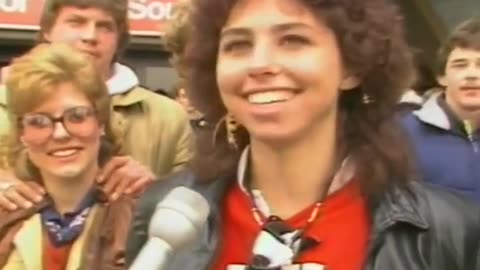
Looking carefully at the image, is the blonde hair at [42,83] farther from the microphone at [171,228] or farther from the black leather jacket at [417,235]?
the microphone at [171,228]

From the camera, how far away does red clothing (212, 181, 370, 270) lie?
1.95 metres

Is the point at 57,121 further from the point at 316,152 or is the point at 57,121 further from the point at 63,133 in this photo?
the point at 316,152

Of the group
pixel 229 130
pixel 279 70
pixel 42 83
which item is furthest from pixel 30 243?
pixel 279 70

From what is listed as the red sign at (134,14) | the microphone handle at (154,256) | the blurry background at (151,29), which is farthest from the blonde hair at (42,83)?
the red sign at (134,14)

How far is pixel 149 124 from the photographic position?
3324mm

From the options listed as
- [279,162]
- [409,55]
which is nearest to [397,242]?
[279,162]

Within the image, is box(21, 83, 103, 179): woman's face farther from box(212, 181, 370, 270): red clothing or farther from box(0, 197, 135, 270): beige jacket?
box(212, 181, 370, 270): red clothing

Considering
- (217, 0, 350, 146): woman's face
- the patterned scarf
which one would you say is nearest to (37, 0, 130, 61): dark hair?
the patterned scarf

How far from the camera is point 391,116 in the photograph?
208 cm

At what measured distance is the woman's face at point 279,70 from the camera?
6.11 feet

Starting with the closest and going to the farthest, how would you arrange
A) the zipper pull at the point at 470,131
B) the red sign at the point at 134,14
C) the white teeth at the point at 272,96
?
the white teeth at the point at 272,96 → the zipper pull at the point at 470,131 → the red sign at the point at 134,14

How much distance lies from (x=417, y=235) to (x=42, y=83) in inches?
41.3

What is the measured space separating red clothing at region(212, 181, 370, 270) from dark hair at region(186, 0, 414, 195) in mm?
43

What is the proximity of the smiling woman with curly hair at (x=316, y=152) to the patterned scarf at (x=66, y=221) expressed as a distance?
55 centimetres
